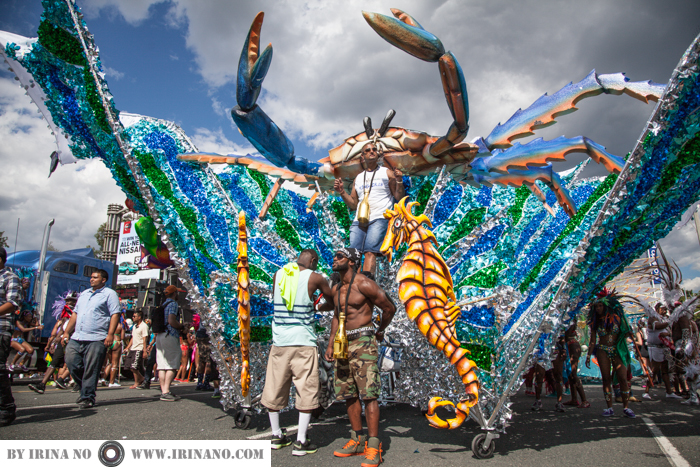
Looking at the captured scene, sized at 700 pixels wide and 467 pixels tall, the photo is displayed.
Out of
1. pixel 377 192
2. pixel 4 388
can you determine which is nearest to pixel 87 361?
pixel 4 388

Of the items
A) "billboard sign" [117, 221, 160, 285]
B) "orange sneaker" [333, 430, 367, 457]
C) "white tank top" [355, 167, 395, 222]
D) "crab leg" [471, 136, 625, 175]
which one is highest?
"billboard sign" [117, 221, 160, 285]

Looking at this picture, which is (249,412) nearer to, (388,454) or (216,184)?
(388,454)

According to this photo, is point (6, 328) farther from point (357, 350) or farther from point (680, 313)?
point (680, 313)

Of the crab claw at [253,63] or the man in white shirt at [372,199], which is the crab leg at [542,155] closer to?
the man in white shirt at [372,199]

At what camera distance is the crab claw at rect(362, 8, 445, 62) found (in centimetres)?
313

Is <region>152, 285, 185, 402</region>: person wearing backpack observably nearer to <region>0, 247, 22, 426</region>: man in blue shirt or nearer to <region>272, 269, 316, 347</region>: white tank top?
<region>0, 247, 22, 426</region>: man in blue shirt

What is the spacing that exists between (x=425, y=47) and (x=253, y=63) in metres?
1.44

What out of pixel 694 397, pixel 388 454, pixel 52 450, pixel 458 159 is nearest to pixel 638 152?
pixel 458 159

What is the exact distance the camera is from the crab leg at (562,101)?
374 centimetres

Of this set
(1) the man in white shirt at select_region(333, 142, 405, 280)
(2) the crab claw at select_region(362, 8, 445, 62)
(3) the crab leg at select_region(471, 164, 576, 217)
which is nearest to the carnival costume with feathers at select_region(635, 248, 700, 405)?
(3) the crab leg at select_region(471, 164, 576, 217)

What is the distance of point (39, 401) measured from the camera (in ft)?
17.1

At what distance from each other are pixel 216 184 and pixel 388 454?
3.44m

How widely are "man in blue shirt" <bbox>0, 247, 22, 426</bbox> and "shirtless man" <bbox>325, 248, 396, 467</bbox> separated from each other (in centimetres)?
285

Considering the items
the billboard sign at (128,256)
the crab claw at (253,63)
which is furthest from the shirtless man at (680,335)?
the billboard sign at (128,256)
